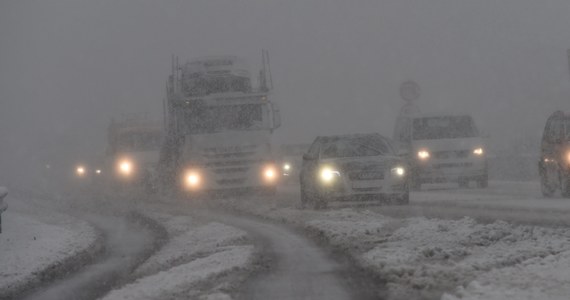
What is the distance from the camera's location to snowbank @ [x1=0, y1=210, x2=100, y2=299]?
1042 centimetres

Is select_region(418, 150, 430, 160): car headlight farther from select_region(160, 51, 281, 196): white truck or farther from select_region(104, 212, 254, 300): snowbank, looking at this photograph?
select_region(104, 212, 254, 300): snowbank

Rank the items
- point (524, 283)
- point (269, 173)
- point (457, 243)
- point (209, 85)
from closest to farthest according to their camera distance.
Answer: point (524, 283) → point (457, 243) → point (269, 173) → point (209, 85)

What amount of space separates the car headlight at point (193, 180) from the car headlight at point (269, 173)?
71.1 inches

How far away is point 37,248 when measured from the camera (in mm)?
13375

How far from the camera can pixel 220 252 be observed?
11062 millimetres

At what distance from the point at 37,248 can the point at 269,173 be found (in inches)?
465

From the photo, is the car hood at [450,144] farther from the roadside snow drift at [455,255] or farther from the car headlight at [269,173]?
the roadside snow drift at [455,255]

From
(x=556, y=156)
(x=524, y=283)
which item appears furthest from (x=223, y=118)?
(x=524, y=283)

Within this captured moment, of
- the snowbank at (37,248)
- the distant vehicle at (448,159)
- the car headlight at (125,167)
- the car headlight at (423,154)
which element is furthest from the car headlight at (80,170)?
the snowbank at (37,248)

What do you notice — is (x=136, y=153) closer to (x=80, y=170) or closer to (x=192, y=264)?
(x=80, y=170)

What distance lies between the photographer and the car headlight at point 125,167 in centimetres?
3200

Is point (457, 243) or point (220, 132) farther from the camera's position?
point (220, 132)

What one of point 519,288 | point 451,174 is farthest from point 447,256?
point 451,174

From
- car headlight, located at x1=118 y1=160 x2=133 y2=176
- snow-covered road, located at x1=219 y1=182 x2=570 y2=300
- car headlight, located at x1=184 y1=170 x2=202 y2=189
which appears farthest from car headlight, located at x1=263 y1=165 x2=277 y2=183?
car headlight, located at x1=118 y1=160 x2=133 y2=176
